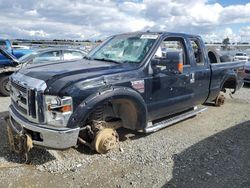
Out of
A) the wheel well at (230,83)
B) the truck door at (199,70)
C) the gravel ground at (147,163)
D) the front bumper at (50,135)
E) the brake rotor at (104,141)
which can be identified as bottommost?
the gravel ground at (147,163)

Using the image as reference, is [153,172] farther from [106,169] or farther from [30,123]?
[30,123]

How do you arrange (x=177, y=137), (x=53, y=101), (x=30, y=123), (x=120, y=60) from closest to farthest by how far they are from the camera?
(x=53, y=101) < (x=30, y=123) < (x=120, y=60) < (x=177, y=137)

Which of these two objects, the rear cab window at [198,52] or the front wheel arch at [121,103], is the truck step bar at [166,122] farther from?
the rear cab window at [198,52]

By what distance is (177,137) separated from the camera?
557cm

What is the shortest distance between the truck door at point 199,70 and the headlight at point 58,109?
9.81 feet

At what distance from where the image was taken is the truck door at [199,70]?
19.9 ft

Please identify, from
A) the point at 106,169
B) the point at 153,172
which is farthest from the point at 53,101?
the point at 153,172

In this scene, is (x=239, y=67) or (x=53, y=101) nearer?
→ (x=53, y=101)

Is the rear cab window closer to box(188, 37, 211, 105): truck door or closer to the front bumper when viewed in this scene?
box(188, 37, 211, 105): truck door

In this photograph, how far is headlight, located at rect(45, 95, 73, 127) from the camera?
3.80 metres

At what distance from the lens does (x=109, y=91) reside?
4270 mm

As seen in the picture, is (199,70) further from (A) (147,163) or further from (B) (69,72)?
(B) (69,72)

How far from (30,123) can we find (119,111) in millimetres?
1504

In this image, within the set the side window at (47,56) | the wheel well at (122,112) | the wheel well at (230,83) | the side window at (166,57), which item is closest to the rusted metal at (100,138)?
the wheel well at (122,112)
